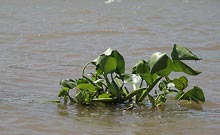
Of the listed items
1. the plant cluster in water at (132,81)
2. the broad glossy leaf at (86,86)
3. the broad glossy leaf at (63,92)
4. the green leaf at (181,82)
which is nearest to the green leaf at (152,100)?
the plant cluster in water at (132,81)

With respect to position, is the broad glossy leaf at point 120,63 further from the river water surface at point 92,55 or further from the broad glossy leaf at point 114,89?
the river water surface at point 92,55

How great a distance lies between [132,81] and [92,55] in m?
1.74

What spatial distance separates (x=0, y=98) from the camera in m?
2.71

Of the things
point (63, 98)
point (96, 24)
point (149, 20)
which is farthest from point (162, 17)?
point (63, 98)

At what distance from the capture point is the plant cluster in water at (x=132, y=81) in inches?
97.4

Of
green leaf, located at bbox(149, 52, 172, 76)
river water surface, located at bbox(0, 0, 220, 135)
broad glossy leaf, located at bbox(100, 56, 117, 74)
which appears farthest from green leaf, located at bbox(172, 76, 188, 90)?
broad glossy leaf, located at bbox(100, 56, 117, 74)

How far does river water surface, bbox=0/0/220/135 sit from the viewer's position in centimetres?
226

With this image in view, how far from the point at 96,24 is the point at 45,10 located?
2.37 metres

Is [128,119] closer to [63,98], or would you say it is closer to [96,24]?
[63,98]

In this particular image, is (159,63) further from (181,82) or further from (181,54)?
(181,82)

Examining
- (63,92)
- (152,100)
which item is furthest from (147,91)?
(63,92)

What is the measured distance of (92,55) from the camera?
4293 millimetres

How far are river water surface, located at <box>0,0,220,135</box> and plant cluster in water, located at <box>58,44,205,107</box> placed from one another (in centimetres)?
6

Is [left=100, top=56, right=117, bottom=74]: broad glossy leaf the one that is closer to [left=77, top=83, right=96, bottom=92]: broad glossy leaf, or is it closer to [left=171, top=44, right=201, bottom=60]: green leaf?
[left=77, top=83, right=96, bottom=92]: broad glossy leaf
